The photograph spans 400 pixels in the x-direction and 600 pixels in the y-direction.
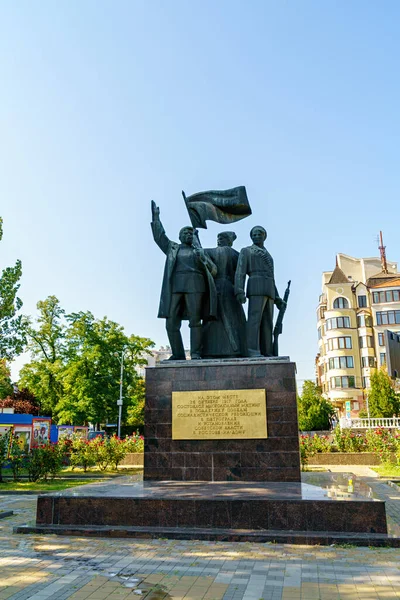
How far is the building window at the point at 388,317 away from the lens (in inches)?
1905

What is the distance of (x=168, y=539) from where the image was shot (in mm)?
6820

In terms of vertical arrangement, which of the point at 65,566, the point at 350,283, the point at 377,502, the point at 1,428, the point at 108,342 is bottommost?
the point at 65,566

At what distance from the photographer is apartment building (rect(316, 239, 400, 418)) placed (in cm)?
4825

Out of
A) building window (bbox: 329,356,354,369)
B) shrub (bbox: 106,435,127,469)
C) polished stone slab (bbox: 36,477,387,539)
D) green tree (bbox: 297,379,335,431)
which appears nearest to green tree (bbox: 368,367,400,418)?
green tree (bbox: 297,379,335,431)

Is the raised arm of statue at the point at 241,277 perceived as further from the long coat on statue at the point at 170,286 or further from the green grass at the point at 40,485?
the green grass at the point at 40,485

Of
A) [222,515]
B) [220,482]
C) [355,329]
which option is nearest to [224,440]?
[220,482]

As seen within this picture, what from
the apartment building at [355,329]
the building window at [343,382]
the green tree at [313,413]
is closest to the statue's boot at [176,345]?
the green tree at [313,413]

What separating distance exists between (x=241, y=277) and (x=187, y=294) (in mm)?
1119

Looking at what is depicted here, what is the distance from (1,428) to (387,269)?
45.1 m

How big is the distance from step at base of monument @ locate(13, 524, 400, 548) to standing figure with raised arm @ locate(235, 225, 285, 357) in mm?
3900

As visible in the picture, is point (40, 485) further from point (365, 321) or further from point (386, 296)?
point (386, 296)

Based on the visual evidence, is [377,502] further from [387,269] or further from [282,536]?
[387,269]

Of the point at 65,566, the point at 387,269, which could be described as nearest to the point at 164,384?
the point at 65,566

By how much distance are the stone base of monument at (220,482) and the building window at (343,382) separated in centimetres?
4124
